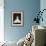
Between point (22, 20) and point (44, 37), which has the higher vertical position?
point (22, 20)

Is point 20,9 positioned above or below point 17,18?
above

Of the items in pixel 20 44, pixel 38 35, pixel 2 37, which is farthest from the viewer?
pixel 2 37

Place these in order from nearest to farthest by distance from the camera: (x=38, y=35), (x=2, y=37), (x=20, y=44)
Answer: (x=38, y=35) < (x=20, y=44) < (x=2, y=37)

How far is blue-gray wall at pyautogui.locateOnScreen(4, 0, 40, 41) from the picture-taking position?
5.68 metres

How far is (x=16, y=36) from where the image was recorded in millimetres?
5746

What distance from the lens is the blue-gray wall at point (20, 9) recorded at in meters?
5.68

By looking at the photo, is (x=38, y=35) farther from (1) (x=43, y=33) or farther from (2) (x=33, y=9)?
(2) (x=33, y=9)

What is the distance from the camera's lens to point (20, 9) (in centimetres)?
570

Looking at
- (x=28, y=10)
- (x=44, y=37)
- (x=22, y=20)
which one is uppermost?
(x=28, y=10)

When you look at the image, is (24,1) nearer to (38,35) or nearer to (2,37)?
(2,37)

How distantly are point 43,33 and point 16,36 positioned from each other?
3.09 meters

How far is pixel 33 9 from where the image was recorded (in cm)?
573

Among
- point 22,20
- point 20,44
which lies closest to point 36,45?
point 20,44

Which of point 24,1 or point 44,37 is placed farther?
point 24,1
